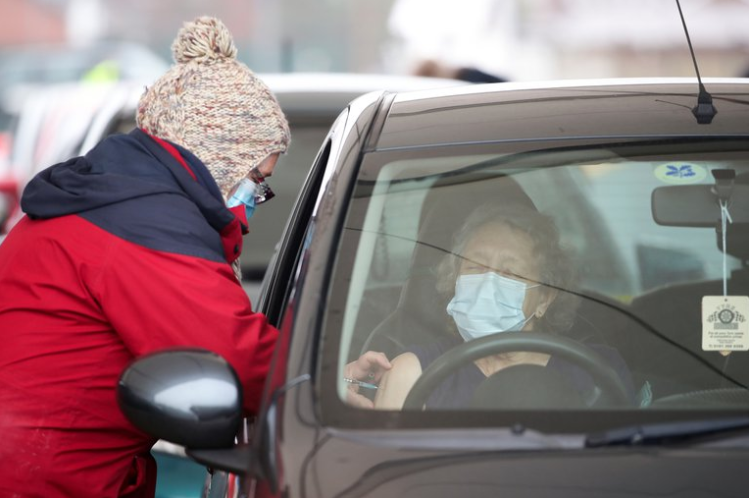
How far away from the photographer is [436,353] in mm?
2998

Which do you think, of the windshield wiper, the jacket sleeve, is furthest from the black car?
the jacket sleeve

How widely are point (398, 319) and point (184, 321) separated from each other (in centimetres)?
49

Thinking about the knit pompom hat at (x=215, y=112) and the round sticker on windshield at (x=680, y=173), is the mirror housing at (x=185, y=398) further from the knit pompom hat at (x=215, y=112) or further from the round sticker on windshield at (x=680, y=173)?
the round sticker on windshield at (x=680, y=173)

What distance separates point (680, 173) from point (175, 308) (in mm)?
1164

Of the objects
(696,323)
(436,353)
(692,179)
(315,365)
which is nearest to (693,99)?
(692,179)

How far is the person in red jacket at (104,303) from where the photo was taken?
9.25 feet

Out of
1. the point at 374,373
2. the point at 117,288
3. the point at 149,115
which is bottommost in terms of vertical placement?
the point at 374,373

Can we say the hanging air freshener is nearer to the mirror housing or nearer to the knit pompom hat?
the knit pompom hat

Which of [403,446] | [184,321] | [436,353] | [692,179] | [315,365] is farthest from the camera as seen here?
[692,179]

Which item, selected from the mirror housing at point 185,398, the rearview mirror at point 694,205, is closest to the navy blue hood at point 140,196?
the mirror housing at point 185,398

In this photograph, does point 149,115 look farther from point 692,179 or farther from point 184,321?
point 692,179

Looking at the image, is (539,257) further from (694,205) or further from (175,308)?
(175,308)

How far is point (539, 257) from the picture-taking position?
3.25 meters

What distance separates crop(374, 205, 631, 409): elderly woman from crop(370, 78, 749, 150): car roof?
0.24m
